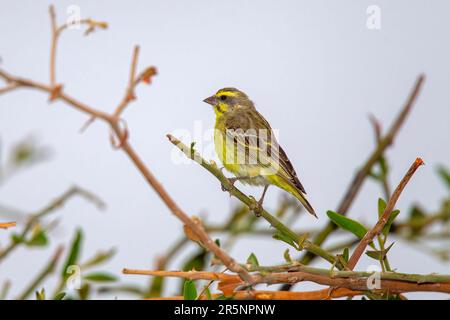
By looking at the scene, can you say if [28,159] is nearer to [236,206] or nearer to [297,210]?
[236,206]

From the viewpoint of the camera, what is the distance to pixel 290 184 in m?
1.34

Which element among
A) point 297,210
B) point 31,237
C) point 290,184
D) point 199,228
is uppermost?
point 290,184

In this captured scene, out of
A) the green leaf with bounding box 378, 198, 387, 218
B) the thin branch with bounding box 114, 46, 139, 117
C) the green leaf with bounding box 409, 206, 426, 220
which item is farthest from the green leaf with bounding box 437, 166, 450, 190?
the thin branch with bounding box 114, 46, 139, 117

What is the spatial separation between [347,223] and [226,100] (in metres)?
0.84

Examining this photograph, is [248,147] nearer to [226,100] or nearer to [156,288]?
[226,100]

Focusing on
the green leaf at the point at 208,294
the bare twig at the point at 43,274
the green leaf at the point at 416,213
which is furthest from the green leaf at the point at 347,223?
the green leaf at the point at 416,213

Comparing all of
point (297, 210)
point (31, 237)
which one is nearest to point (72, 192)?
point (31, 237)

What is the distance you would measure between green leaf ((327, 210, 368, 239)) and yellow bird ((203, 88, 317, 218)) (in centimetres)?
46

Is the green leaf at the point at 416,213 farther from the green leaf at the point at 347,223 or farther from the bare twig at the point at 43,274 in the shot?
the bare twig at the point at 43,274

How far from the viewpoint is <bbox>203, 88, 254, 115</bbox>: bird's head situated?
1.54 m

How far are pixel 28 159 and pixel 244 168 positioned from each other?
0.46 m

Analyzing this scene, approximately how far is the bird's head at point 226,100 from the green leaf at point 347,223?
2.65 feet

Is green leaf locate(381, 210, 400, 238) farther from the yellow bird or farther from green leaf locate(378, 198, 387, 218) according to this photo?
the yellow bird

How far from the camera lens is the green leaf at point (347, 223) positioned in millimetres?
745
